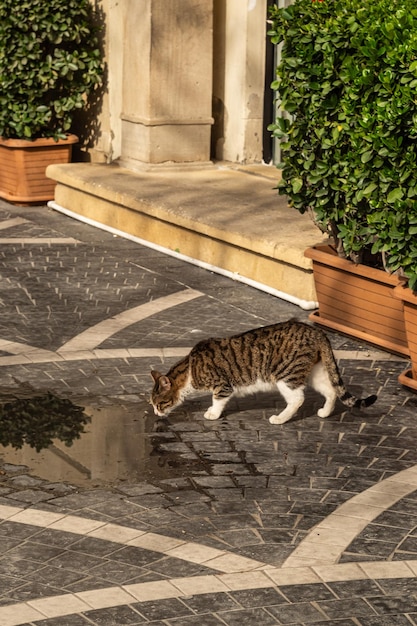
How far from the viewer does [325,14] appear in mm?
10453

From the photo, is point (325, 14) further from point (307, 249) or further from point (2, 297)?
point (2, 297)

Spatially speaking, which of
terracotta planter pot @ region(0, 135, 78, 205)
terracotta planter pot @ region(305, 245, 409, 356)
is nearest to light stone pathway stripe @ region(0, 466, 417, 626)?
terracotta planter pot @ region(305, 245, 409, 356)

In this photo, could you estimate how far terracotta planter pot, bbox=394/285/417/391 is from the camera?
9.06m

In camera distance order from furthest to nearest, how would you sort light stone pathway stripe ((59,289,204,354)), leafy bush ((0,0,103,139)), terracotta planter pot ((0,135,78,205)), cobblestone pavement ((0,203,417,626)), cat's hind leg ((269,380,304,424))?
terracotta planter pot ((0,135,78,205)), leafy bush ((0,0,103,139)), light stone pathway stripe ((59,289,204,354)), cat's hind leg ((269,380,304,424)), cobblestone pavement ((0,203,417,626))

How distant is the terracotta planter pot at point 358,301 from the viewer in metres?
10.1

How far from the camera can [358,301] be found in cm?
1040

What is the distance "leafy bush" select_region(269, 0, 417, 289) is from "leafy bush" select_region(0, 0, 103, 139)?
5421 mm

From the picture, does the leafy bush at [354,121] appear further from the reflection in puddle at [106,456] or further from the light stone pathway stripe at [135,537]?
the light stone pathway stripe at [135,537]

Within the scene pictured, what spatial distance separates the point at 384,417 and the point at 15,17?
27.4 feet

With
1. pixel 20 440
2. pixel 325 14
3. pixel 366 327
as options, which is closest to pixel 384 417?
pixel 366 327

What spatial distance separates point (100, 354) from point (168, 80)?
6002mm

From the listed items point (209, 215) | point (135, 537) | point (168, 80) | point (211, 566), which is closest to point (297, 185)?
point (209, 215)

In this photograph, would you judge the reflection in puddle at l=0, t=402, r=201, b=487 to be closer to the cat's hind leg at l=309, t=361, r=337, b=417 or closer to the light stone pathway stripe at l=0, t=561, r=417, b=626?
the cat's hind leg at l=309, t=361, r=337, b=417

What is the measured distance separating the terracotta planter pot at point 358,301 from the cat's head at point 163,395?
199cm
